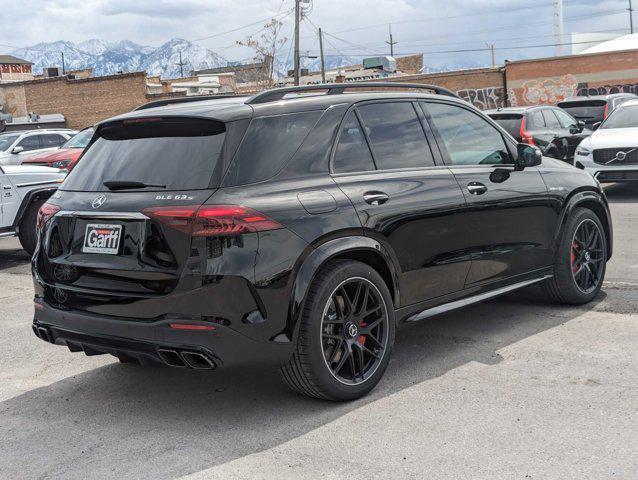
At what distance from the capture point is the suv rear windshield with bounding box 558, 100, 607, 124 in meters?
19.4

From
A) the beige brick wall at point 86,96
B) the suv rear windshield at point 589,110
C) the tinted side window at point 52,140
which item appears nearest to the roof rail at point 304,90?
the suv rear windshield at point 589,110

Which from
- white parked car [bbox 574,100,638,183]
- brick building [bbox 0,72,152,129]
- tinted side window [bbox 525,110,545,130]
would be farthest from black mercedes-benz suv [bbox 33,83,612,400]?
brick building [bbox 0,72,152,129]

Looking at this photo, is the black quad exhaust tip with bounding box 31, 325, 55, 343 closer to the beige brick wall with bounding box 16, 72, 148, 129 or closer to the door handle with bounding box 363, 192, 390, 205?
the door handle with bounding box 363, 192, 390, 205

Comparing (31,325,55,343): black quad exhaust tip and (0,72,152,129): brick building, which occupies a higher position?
(0,72,152,129): brick building

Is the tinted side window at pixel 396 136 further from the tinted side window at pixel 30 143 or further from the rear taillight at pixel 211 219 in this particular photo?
the tinted side window at pixel 30 143

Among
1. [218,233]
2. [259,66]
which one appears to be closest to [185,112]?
[218,233]

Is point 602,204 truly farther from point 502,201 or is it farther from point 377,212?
point 377,212

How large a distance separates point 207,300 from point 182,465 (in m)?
0.79

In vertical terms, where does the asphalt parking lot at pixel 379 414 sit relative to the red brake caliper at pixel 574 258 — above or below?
below

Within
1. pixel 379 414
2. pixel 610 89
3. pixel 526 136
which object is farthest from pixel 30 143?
pixel 610 89

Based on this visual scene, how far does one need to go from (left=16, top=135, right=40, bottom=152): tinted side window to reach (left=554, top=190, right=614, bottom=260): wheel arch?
17518 millimetres

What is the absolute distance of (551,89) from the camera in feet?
121

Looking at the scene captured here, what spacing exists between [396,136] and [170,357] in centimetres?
204

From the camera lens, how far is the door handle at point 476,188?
210 inches
